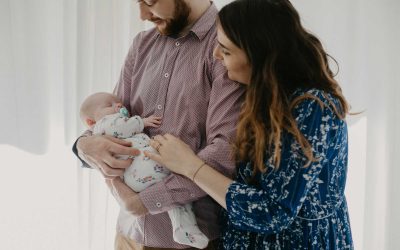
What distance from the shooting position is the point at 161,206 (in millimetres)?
1230

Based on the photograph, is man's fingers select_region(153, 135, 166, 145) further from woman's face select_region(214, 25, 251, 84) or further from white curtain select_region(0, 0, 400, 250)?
white curtain select_region(0, 0, 400, 250)

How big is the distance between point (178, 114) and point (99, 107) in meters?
0.36

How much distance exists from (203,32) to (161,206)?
0.55 meters

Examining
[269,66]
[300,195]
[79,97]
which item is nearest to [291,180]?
[300,195]

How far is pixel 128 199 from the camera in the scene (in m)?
1.27

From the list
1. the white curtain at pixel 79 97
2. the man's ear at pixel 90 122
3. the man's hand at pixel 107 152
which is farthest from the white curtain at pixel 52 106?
the man's hand at pixel 107 152

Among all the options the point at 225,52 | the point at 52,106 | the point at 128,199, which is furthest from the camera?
the point at 52,106

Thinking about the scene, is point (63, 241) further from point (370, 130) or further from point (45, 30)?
point (370, 130)

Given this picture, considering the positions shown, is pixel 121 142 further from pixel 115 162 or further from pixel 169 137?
pixel 169 137

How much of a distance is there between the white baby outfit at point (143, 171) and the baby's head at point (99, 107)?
0.06 m

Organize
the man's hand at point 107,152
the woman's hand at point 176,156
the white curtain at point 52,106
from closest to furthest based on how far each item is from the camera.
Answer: the woman's hand at point 176,156 → the man's hand at point 107,152 → the white curtain at point 52,106

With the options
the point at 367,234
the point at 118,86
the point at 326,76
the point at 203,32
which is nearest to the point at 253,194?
the point at 326,76

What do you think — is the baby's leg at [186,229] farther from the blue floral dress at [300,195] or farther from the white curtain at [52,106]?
the white curtain at [52,106]

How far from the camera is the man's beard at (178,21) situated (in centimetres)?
134
